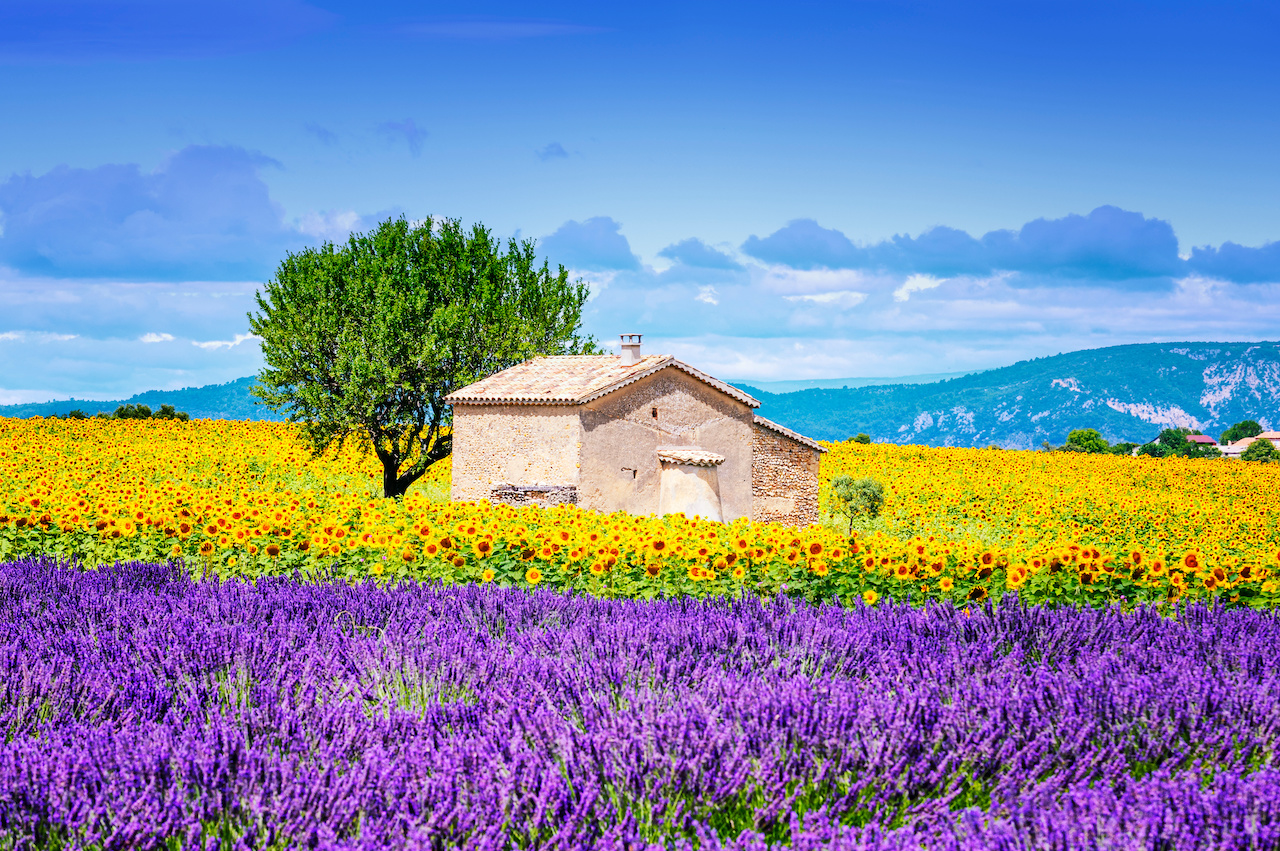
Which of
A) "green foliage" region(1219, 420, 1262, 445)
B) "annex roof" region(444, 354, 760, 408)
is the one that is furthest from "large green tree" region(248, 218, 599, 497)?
"green foliage" region(1219, 420, 1262, 445)

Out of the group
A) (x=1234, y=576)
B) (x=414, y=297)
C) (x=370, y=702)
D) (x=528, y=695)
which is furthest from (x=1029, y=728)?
(x=414, y=297)

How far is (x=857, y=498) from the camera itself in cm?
2197

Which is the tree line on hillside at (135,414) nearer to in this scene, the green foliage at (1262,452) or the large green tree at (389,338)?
the large green tree at (389,338)

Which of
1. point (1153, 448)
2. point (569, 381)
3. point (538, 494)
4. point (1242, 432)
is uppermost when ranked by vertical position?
point (569, 381)

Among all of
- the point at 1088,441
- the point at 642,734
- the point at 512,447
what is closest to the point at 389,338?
the point at 512,447

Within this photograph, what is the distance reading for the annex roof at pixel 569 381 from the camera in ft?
56.5

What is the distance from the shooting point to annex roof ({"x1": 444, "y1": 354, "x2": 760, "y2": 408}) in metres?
17.2

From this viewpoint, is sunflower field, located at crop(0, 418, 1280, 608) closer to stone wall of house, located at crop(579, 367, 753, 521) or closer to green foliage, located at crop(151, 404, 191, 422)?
stone wall of house, located at crop(579, 367, 753, 521)

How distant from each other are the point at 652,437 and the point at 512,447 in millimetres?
2777

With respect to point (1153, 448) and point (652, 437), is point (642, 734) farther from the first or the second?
point (1153, 448)

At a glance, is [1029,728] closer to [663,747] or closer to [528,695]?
[663,747]

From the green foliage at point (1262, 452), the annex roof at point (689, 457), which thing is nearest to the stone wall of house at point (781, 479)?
the annex roof at point (689, 457)

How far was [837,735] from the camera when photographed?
2918 millimetres

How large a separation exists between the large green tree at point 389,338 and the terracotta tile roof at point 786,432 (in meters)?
7.02
